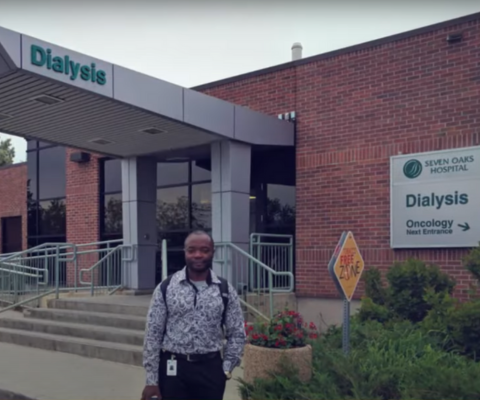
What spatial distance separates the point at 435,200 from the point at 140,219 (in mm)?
5785

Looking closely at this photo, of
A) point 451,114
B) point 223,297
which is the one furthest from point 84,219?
point 223,297

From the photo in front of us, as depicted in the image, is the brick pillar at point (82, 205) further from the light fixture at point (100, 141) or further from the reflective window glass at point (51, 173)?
the light fixture at point (100, 141)

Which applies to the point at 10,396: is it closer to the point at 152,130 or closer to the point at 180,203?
the point at 152,130

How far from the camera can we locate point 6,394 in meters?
7.28

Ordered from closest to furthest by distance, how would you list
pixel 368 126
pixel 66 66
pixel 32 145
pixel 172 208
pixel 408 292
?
pixel 408 292 < pixel 66 66 < pixel 368 126 < pixel 172 208 < pixel 32 145

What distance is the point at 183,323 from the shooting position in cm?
396

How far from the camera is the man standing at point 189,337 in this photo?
3.93 metres

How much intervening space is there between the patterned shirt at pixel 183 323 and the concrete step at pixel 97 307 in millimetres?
6259

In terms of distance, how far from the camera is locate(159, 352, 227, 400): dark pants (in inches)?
154

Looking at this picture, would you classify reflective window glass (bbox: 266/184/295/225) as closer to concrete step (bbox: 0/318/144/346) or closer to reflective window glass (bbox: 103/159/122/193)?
concrete step (bbox: 0/318/144/346)

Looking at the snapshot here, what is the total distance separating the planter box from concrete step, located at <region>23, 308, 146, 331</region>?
12.8 ft

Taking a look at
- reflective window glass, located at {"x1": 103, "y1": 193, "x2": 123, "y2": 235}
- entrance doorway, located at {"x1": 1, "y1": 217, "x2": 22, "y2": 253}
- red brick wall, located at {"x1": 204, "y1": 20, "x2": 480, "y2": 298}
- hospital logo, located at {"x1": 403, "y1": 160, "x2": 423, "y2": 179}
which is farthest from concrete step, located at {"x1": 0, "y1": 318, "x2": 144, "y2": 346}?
entrance doorway, located at {"x1": 1, "y1": 217, "x2": 22, "y2": 253}

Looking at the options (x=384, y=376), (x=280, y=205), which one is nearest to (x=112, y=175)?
(x=280, y=205)

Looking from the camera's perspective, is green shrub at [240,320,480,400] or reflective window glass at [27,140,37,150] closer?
green shrub at [240,320,480,400]
